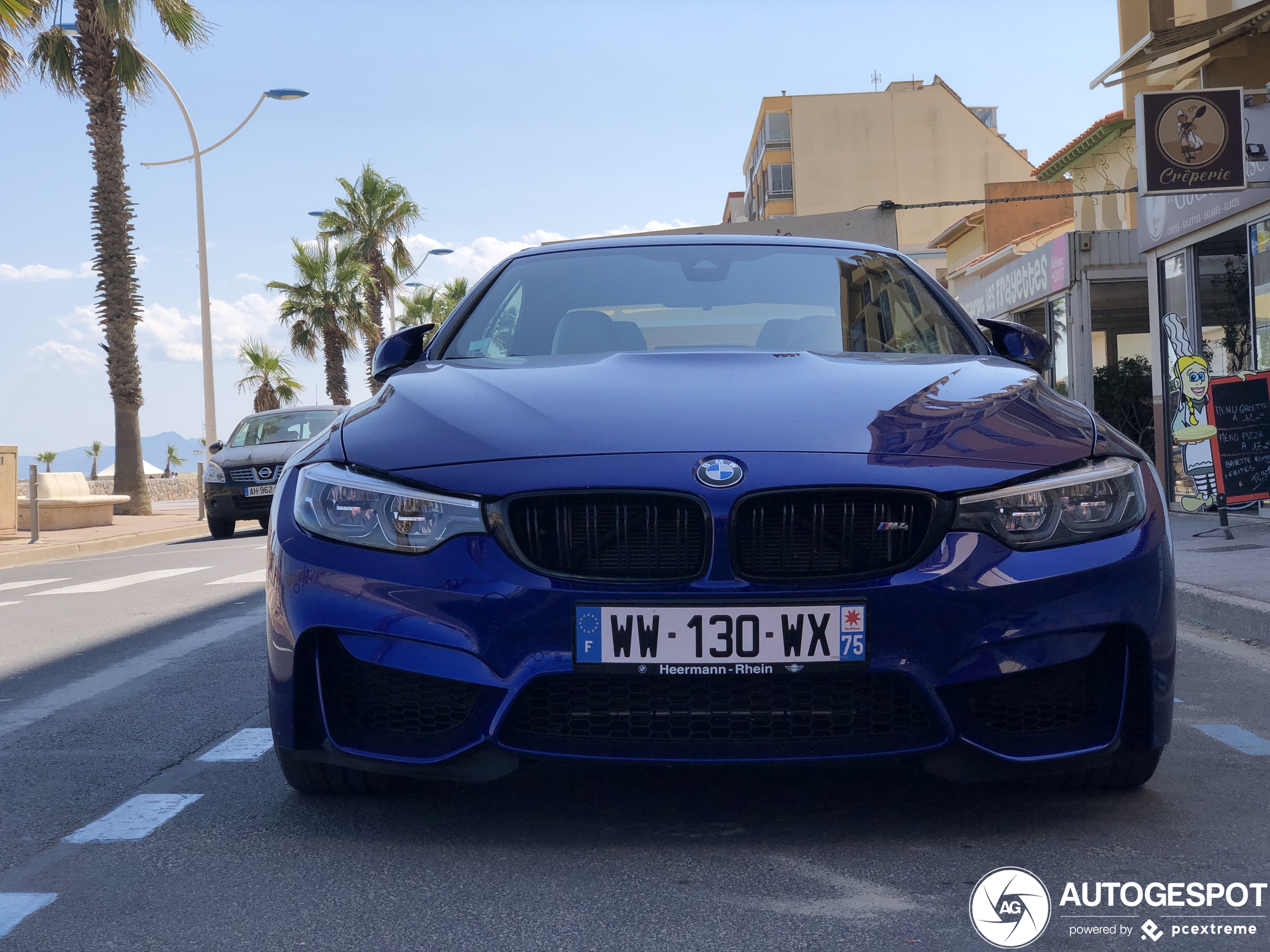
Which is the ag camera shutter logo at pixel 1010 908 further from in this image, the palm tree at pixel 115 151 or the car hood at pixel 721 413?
the palm tree at pixel 115 151

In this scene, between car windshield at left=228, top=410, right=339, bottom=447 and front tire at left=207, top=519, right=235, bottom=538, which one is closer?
front tire at left=207, top=519, right=235, bottom=538

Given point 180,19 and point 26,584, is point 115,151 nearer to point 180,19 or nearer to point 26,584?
point 180,19

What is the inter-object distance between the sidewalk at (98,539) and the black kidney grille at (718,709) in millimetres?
13697

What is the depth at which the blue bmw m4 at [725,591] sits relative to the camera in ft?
8.66

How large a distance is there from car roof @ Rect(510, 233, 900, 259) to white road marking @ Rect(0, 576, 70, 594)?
7675 millimetres

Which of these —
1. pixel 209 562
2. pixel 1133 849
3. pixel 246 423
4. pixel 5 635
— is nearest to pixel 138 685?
pixel 5 635

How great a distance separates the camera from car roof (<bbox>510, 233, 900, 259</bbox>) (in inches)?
175

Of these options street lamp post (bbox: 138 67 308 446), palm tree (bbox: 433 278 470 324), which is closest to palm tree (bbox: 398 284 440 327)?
palm tree (bbox: 433 278 470 324)

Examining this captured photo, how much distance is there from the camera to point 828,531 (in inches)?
106

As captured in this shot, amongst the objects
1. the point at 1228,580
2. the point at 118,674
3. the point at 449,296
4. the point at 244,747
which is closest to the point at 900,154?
the point at 449,296

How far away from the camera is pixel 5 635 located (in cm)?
723

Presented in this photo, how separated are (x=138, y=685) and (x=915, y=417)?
364 cm

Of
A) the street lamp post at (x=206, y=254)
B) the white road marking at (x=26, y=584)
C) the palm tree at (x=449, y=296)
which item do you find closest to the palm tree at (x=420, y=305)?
the palm tree at (x=449, y=296)

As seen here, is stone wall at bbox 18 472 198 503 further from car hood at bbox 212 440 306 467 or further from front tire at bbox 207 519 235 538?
car hood at bbox 212 440 306 467
